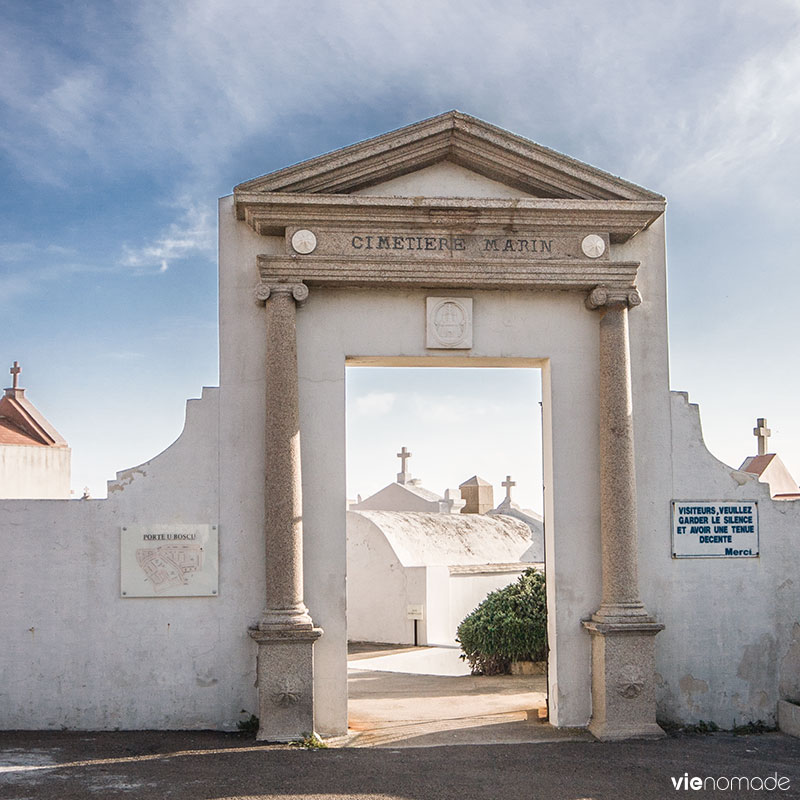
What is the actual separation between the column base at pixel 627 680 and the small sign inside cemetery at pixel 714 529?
96 cm

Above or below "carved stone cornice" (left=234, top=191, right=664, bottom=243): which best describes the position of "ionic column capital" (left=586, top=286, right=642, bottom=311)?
below

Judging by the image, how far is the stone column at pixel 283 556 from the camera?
8297 millimetres

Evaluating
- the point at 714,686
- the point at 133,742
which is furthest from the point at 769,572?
the point at 133,742

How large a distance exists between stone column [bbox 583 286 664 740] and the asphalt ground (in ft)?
1.14

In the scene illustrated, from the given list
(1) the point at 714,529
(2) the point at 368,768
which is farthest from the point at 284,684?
(1) the point at 714,529

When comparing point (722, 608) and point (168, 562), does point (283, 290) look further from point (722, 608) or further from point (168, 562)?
point (722, 608)

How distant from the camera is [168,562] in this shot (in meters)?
8.73

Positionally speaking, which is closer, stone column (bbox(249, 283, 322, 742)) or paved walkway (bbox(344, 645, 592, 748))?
stone column (bbox(249, 283, 322, 742))

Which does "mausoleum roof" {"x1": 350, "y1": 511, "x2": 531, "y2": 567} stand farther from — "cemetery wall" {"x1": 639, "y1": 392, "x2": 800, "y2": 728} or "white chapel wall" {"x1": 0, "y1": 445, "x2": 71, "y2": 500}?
"cemetery wall" {"x1": 639, "y1": 392, "x2": 800, "y2": 728}

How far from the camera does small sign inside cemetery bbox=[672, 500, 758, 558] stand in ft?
30.2

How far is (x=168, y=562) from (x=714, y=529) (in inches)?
206

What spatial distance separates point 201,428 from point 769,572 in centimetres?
567

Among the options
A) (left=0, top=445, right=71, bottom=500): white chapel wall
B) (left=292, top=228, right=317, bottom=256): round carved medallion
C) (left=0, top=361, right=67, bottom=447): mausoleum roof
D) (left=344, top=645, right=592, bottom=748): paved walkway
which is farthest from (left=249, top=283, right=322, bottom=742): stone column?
(left=0, top=361, right=67, bottom=447): mausoleum roof

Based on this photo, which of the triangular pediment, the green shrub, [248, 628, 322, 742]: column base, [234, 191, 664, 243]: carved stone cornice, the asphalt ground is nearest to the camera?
the asphalt ground
